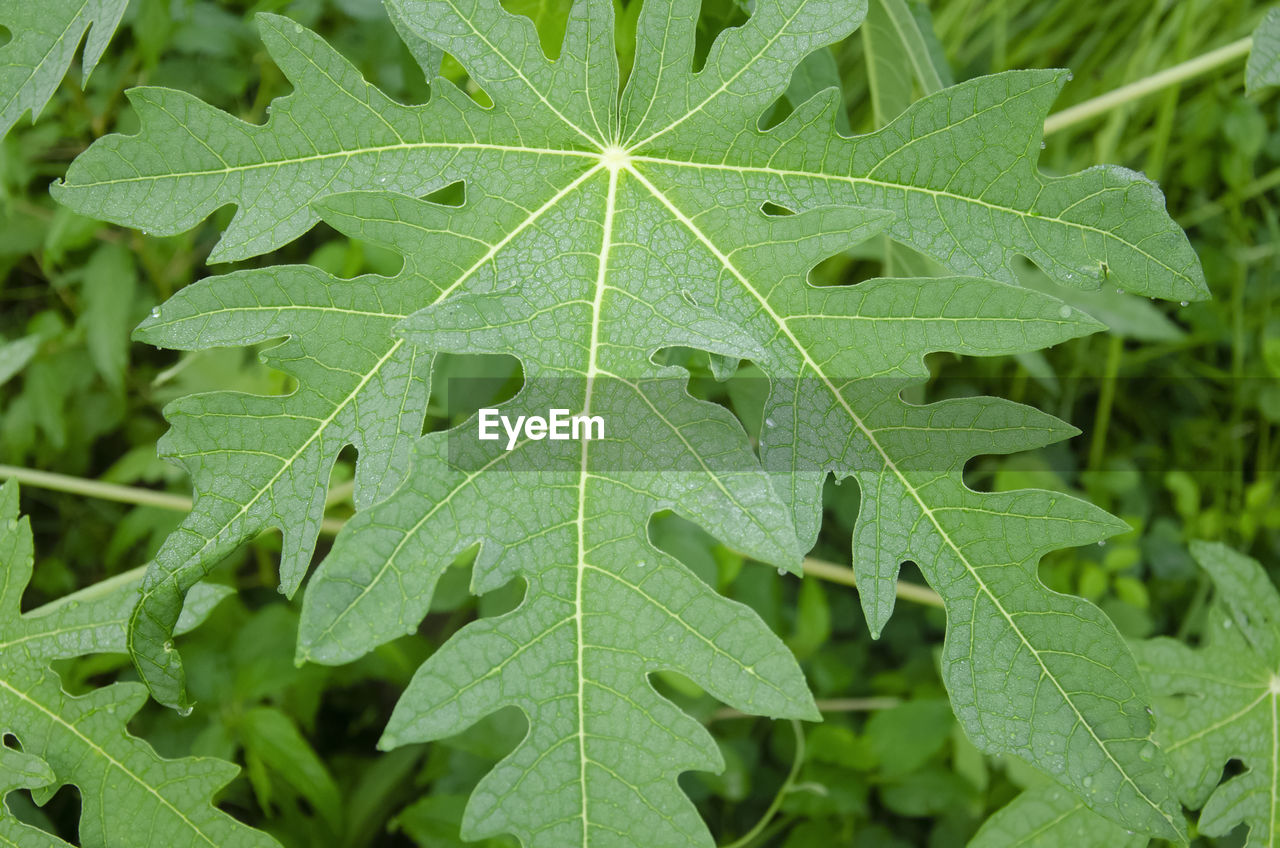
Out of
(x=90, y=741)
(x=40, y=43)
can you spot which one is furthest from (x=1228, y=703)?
(x=40, y=43)

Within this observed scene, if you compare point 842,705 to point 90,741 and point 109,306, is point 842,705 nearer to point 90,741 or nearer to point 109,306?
point 90,741

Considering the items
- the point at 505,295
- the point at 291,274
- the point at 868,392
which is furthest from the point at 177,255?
the point at 868,392

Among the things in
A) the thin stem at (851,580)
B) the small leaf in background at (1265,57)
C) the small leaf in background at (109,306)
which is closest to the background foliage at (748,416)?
the small leaf in background at (109,306)

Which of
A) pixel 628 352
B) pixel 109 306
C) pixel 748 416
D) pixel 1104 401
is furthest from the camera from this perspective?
pixel 1104 401

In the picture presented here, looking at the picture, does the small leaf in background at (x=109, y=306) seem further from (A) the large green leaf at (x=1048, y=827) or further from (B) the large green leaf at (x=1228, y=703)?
(B) the large green leaf at (x=1228, y=703)

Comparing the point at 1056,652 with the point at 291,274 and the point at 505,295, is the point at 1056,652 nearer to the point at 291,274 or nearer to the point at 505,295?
the point at 505,295

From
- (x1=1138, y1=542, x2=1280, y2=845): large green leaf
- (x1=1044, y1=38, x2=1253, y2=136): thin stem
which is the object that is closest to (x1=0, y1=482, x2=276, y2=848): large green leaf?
(x1=1138, y1=542, x2=1280, y2=845): large green leaf

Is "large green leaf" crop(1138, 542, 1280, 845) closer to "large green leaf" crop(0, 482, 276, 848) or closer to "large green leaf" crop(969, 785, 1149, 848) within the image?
"large green leaf" crop(969, 785, 1149, 848)
